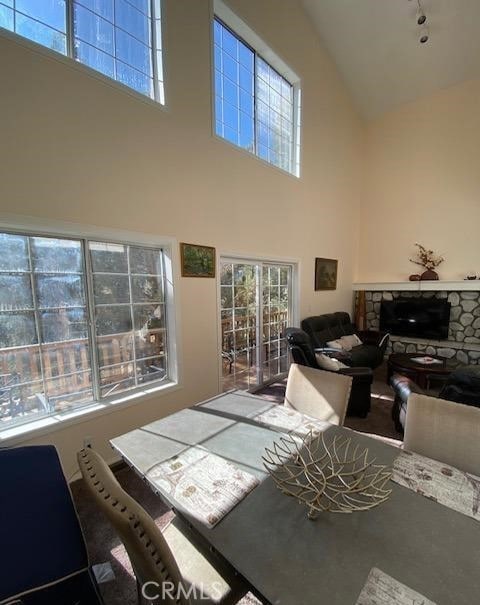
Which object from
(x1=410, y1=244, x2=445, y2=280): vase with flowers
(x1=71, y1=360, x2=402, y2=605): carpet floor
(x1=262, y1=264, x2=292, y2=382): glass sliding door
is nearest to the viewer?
(x1=71, y1=360, x2=402, y2=605): carpet floor

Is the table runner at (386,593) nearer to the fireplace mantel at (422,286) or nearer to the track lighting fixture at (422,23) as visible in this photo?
the fireplace mantel at (422,286)

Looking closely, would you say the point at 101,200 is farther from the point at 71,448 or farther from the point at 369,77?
the point at 369,77

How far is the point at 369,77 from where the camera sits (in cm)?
489

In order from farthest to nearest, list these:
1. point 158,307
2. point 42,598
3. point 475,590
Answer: point 158,307
point 42,598
point 475,590

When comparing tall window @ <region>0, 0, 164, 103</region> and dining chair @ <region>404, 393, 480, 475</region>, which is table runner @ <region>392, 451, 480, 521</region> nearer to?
dining chair @ <region>404, 393, 480, 475</region>

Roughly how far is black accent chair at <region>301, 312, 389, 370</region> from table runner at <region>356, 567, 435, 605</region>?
321 centimetres

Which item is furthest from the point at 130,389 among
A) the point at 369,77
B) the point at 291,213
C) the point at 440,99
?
the point at 440,99

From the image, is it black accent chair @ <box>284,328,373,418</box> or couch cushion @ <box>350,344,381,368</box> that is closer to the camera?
black accent chair @ <box>284,328,373,418</box>

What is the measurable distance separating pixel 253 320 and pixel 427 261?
3.72 meters

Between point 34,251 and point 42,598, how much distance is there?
1860 millimetres

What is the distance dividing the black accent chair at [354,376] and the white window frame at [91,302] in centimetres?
138

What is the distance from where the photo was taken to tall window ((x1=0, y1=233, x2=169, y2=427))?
1.87m

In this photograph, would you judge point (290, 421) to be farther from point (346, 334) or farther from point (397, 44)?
point (397, 44)

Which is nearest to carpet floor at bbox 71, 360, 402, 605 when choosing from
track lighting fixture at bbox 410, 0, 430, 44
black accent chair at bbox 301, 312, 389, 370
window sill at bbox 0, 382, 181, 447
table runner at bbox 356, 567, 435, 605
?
window sill at bbox 0, 382, 181, 447
